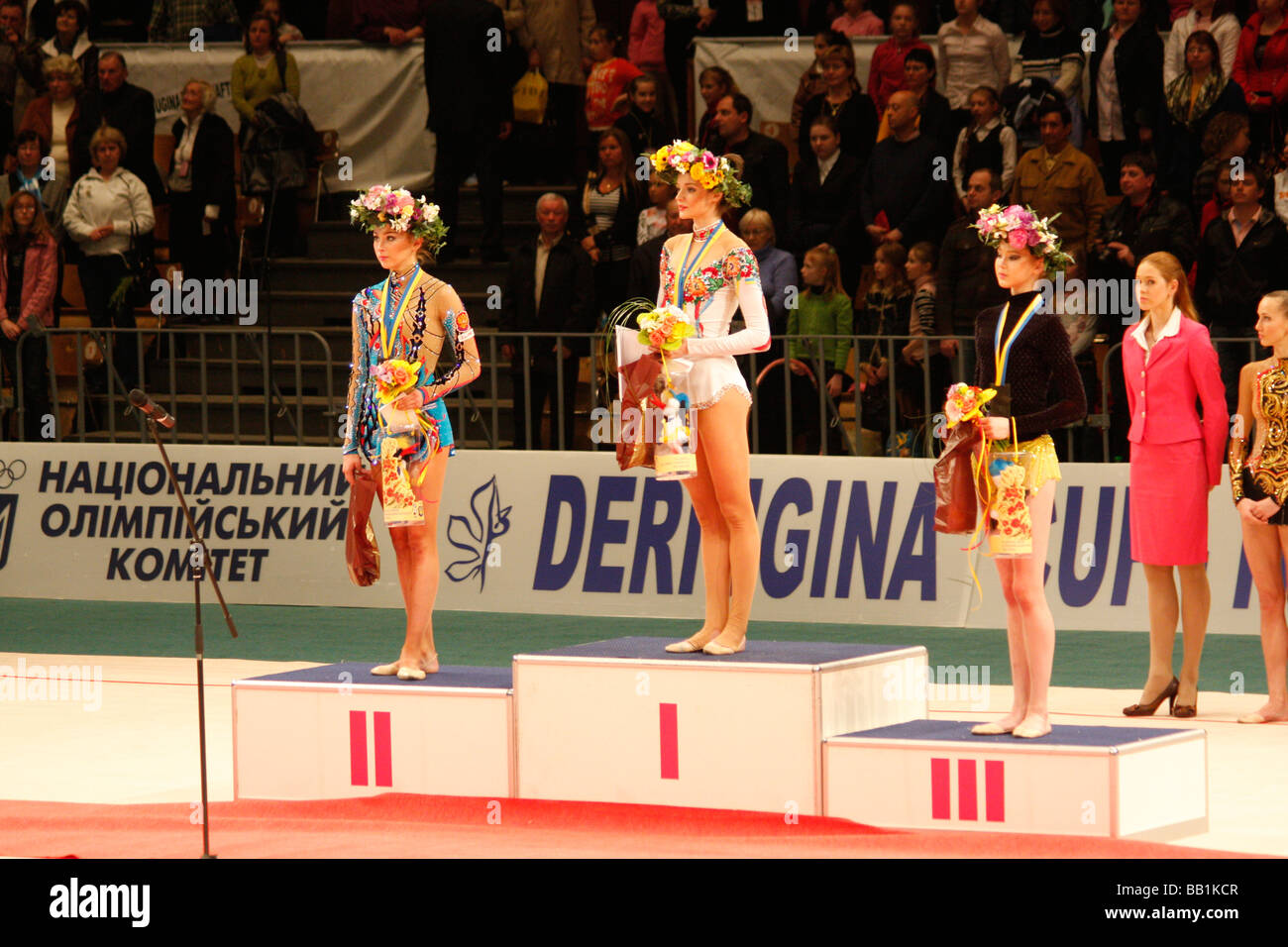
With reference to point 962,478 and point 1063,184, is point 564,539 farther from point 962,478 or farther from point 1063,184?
point 962,478

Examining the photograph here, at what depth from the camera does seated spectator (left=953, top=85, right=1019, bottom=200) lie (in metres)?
13.4

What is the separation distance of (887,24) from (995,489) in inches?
378

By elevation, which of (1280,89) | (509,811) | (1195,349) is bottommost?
(509,811)

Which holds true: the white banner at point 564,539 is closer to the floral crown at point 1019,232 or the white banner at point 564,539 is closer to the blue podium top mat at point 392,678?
the blue podium top mat at point 392,678

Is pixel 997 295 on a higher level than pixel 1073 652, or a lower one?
higher

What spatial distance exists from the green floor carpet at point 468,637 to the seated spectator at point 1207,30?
158 inches

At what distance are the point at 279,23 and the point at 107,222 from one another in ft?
8.38

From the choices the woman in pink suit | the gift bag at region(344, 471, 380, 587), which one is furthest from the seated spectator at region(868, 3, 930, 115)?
the gift bag at region(344, 471, 380, 587)

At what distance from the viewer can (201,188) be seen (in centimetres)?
1623

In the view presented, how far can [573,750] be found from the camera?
26.2 feet

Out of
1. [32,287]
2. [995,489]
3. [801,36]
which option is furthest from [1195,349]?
[32,287]

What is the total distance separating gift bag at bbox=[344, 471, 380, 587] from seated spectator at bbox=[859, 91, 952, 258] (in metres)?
5.81
